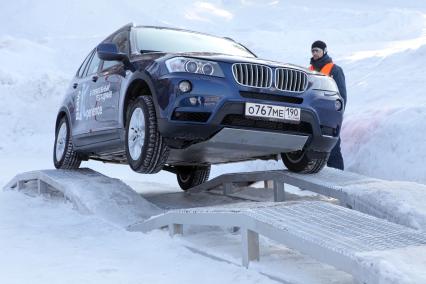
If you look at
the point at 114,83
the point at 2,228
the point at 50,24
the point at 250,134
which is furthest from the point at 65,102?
the point at 50,24

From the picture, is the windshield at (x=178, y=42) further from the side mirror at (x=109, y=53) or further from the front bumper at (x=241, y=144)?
the front bumper at (x=241, y=144)

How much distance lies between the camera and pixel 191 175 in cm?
781

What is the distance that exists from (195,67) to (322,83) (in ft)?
3.96

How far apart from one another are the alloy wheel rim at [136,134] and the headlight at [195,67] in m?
0.53

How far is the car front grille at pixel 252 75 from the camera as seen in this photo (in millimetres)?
4621

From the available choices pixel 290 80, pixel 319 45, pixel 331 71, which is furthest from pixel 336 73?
pixel 290 80

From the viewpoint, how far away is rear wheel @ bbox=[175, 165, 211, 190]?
25.4 feet

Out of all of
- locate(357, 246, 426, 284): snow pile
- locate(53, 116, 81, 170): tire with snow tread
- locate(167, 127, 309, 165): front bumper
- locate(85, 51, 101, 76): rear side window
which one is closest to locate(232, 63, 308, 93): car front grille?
locate(167, 127, 309, 165): front bumper

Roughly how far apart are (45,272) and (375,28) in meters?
29.7

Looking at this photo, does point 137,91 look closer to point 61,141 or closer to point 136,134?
point 136,134

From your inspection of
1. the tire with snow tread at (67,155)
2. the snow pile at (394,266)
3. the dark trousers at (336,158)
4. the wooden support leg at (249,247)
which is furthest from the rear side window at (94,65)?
the snow pile at (394,266)

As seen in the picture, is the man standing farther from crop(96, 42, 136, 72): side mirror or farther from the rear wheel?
crop(96, 42, 136, 72): side mirror

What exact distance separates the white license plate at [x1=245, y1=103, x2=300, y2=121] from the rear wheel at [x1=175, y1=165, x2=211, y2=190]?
121 inches

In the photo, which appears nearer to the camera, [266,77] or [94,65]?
[266,77]
